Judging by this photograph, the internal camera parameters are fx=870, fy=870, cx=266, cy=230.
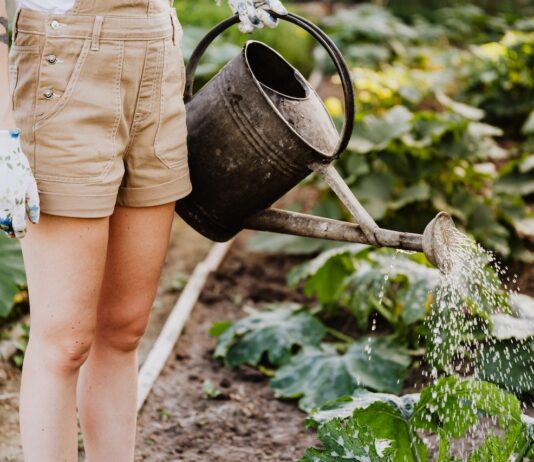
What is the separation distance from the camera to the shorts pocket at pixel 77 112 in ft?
5.42

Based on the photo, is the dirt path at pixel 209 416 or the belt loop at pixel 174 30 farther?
the dirt path at pixel 209 416

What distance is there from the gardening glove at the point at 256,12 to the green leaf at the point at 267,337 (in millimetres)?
1441

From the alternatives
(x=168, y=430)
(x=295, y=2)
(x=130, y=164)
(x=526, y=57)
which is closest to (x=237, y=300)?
(x=168, y=430)

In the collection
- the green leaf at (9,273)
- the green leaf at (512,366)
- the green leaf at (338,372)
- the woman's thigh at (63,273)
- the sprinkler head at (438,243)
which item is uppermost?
the sprinkler head at (438,243)

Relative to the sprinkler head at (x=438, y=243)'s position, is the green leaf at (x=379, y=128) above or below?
below

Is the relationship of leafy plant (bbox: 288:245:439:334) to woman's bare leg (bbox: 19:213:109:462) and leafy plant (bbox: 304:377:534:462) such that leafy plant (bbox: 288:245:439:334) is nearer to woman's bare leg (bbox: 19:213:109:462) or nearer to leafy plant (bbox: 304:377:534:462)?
leafy plant (bbox: 304:377:534:462)

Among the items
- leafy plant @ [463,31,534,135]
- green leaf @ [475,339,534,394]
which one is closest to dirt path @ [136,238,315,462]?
green leaf @ [475,339,534,394]

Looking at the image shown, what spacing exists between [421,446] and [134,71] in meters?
1.13

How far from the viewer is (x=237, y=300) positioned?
12.7 ft

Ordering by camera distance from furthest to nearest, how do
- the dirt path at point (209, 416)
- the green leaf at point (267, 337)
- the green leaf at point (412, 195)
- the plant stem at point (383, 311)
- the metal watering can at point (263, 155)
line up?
the green leaf at point (412, 195) < the plant stem at point (383, 311) < the green leaf at point (267, 337) < the dirt path at point (209, 416) < the metal watering can at point (263, 155)

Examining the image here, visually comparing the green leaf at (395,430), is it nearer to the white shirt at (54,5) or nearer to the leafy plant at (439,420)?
the leafy plant at (439,420)

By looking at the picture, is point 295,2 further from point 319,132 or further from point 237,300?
point 319,132

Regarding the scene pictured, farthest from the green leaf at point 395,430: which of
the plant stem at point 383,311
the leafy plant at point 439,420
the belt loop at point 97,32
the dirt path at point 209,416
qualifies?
the plant stem at point 383,311

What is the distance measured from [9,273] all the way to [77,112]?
4.97 ft
